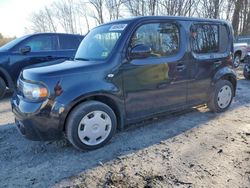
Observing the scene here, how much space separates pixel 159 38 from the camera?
3.86m

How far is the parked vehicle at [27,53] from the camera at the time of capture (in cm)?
647

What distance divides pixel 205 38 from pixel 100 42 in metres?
2.01

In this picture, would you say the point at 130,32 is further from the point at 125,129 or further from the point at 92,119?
the point at 125,129

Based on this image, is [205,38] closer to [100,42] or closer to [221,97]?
[221,97]

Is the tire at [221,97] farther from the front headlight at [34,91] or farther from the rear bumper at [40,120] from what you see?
the front headlight at [34,91]

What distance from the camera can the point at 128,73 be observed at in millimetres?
3541

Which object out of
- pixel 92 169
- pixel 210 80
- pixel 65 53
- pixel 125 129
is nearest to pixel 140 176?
pixel 92 169

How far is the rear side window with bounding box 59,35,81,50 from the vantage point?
7.22m

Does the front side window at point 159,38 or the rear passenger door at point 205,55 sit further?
the rear passenger door at point 205,55

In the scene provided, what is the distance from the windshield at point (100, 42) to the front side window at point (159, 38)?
28 cm

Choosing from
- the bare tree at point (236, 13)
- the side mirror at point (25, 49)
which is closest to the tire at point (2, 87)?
the side mirror at point (25, 49)

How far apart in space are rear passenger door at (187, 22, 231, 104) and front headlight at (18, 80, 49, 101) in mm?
2524

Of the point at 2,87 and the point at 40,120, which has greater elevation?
the point at 40,120

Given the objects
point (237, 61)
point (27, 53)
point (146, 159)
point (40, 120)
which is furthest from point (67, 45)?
point (237, 61)
